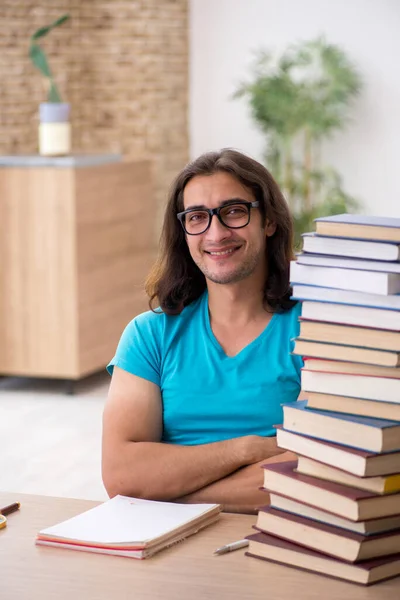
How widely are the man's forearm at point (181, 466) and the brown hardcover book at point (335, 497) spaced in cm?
43

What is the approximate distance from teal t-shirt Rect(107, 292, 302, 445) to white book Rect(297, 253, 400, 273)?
578mm

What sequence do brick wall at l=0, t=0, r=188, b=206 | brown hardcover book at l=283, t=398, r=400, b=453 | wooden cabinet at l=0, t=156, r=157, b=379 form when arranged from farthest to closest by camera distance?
brick wall at l=0, t=0, r=188, b=206, wooden cabinet at l=0, t=156, r=157, b=379, brown hardcover book at l=283, t=398, r=400, b=453

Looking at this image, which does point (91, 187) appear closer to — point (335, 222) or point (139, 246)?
point (139, 246)

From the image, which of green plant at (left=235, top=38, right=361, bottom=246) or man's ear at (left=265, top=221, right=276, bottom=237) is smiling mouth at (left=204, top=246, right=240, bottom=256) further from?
green plant at (left=235, top=38, right=361, bottom=246)

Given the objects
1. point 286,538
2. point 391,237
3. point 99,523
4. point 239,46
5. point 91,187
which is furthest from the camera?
point 239,46

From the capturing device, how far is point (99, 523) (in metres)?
1.64

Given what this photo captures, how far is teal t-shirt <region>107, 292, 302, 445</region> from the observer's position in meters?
2.01

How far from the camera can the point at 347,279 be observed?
1428 mm

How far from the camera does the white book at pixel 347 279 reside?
1388 millimetres

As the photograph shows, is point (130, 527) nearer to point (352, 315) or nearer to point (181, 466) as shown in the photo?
point (181, 466)

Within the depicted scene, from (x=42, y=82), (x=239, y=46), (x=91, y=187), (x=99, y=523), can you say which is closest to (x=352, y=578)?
(x=99, y=523)

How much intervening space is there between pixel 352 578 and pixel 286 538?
0.39ft

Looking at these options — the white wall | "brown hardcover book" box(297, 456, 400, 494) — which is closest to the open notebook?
"brown hardcover book" box(297, 456, 400, 494)

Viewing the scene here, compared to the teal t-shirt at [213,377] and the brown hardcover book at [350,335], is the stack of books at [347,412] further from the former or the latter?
the teal t-shirt at [213,377]
